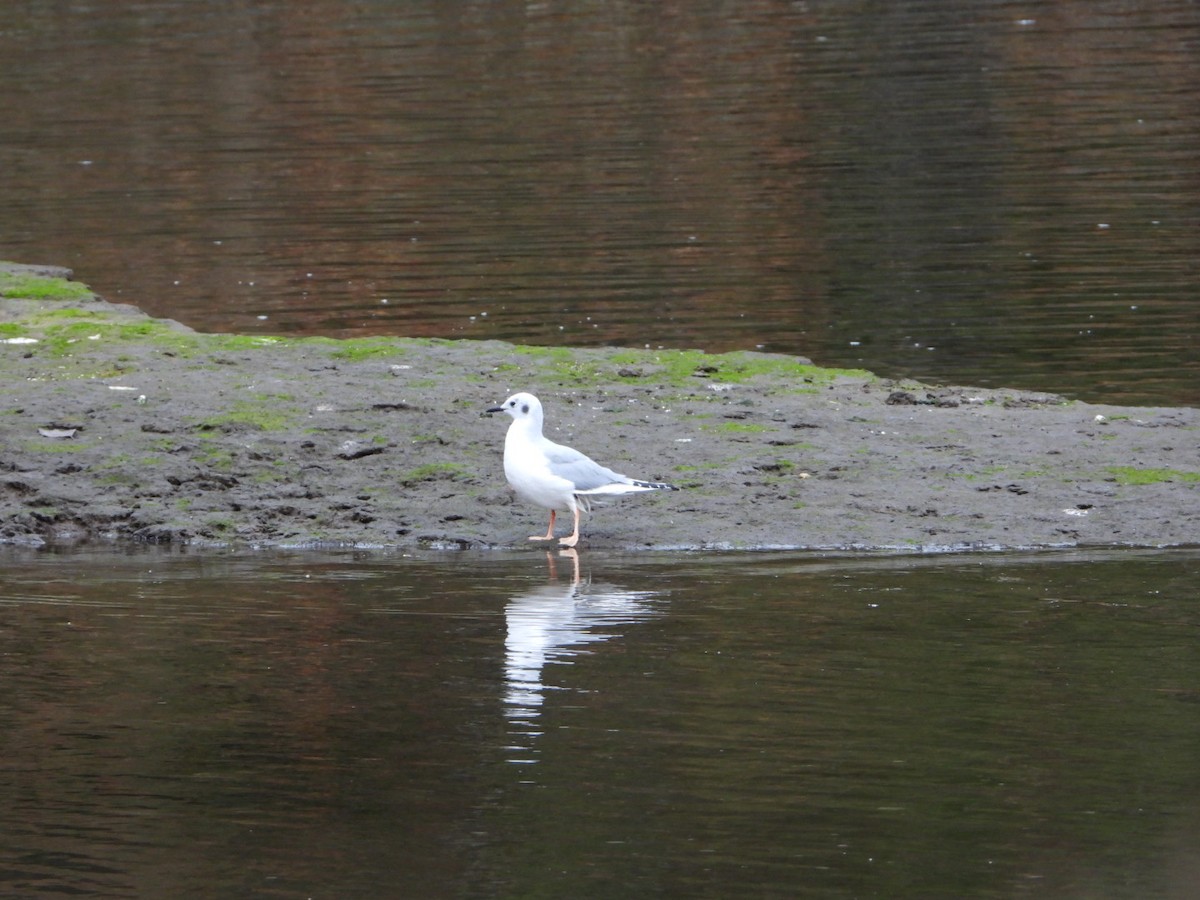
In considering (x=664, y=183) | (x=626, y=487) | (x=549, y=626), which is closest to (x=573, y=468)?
(x=626, y=487)

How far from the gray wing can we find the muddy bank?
1.37 ft

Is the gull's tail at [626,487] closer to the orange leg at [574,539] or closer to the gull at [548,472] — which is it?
the gull at [548,472]

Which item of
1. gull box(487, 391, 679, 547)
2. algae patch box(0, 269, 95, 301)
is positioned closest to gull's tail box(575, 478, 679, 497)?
gull box(487, 391, 679, 547)

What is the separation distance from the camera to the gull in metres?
10.8

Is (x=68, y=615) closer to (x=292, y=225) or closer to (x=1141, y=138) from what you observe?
(x=292, y=225)

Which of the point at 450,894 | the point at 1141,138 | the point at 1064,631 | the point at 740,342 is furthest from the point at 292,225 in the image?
the point at 450,894

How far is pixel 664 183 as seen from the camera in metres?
26.0

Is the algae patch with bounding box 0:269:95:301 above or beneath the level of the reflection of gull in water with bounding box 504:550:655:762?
above

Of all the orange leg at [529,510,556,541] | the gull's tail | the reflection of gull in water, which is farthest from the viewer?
the orange leg at [529,510,556,541]

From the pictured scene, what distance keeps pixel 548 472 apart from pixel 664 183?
15608 mm

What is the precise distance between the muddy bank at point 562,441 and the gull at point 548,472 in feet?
1.04

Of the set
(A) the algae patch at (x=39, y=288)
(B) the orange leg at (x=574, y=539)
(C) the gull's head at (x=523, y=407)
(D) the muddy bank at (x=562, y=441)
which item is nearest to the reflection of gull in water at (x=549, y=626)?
(B) the orange leg at (x=574, y=539)

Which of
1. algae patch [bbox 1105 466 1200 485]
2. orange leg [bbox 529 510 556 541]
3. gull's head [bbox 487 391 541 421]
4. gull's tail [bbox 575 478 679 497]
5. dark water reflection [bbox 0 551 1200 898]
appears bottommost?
dark water reflection [bbox 0 551 1200 898]

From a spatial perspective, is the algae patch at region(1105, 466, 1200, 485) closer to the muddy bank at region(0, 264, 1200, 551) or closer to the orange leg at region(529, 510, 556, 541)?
the muddy bank at region(0, 264, 1200, 551)
